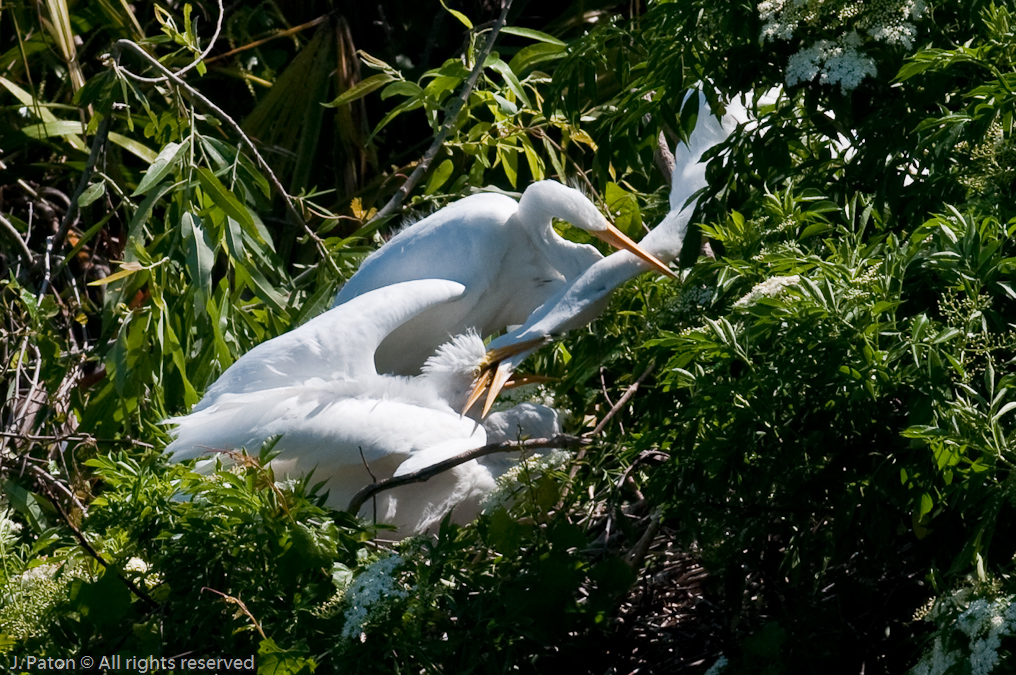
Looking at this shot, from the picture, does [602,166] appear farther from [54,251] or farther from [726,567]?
[54,251]

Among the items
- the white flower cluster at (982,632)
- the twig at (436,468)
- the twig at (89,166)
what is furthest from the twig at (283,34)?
the white flower cluster at (982,632)

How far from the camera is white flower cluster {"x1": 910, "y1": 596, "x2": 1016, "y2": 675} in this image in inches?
48.1

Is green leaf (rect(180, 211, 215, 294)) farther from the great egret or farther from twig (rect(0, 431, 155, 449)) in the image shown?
twig (rect(0, 431, 155, 449))

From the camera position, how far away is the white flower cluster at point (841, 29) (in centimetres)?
170

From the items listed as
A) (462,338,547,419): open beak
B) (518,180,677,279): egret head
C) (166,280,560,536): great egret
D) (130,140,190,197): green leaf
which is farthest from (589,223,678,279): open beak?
(130,140,190,197): green leaf

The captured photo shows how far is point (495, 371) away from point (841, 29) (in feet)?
4.18

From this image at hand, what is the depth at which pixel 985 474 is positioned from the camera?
1.29 metres

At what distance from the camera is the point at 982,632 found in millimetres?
1244

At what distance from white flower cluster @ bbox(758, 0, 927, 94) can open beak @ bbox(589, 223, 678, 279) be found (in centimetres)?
89

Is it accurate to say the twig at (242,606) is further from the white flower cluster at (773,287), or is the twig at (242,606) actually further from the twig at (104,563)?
the white flower cluster at (773,287)

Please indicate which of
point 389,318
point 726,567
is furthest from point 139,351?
point 726,567

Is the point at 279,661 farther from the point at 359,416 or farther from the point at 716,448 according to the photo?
the point at 359,416

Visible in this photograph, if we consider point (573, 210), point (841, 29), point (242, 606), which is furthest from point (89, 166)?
point (841, 29)

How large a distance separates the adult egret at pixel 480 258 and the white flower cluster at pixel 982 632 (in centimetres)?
171
